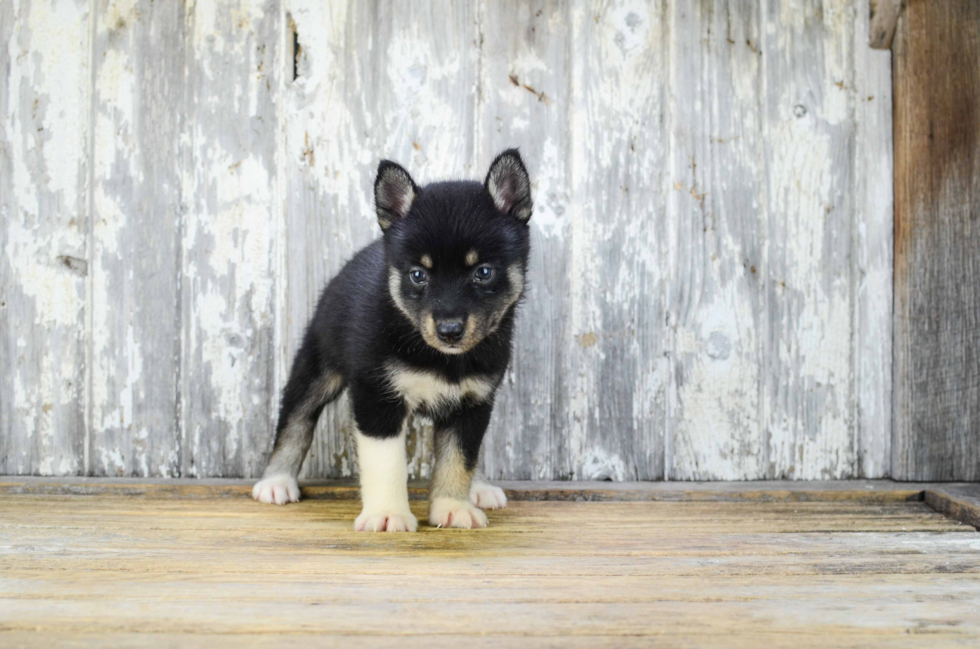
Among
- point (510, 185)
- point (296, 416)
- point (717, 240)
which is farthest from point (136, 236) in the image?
point (717, 240)

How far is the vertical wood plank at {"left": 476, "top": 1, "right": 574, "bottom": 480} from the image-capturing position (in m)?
3.23

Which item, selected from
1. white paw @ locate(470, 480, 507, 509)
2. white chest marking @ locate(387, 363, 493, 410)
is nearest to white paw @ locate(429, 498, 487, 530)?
white paw @ locate(470, 480, 507, 509)

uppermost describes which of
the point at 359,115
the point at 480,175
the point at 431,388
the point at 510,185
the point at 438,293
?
the point at 359,115

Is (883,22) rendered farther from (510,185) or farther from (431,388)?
(431,388)

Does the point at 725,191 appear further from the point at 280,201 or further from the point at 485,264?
the point at 280,201


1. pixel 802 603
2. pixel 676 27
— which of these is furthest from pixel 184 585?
pixel 676 27

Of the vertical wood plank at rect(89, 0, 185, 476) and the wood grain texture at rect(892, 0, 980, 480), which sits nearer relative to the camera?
the wood grain texture at rect(892, 0, 980, 480)

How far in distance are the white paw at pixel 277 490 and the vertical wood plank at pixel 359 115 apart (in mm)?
341

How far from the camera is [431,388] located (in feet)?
8.66

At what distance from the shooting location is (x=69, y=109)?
323cm

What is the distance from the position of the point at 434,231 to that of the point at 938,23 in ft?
7.33

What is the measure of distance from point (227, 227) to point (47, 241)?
756 mm

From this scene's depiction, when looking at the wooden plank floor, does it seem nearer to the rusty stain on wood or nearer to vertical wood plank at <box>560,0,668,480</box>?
vertical wood plank at <box>560,0,668,480</box>

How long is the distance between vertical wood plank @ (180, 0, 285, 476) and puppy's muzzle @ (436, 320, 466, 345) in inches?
45.5
